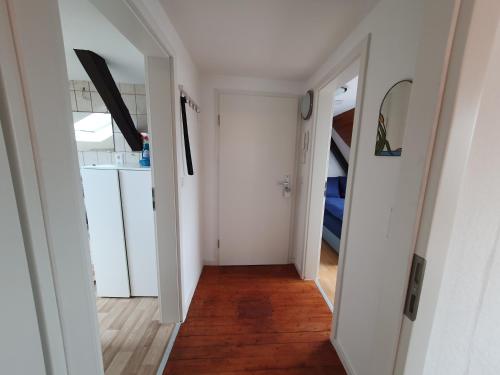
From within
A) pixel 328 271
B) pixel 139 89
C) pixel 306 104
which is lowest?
pixel 328 271

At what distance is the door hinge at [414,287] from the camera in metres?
0.43

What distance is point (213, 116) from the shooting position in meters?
2.11

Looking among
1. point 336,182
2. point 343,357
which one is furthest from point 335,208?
point 343,357

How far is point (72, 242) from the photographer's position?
0.52 m

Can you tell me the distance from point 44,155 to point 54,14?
0.34 m

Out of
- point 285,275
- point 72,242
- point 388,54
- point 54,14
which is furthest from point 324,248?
point 54,14

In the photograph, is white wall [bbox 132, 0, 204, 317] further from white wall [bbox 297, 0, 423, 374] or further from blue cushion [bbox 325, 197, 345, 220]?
blue cushion [bbox 325, 197, 345, 220]

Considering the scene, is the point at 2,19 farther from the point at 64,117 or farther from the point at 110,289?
the point at 110,289

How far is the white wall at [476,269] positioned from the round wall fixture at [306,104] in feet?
5.43

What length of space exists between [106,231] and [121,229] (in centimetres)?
13

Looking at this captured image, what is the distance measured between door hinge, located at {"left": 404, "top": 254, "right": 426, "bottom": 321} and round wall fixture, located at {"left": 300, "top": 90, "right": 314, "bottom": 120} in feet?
5.90

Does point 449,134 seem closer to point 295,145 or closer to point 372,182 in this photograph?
point 372,182

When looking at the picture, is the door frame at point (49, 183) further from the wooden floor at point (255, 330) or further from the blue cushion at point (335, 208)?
the blue cushion at point (335, 208)

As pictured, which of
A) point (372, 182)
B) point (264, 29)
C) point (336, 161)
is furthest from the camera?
point (336, 161)
